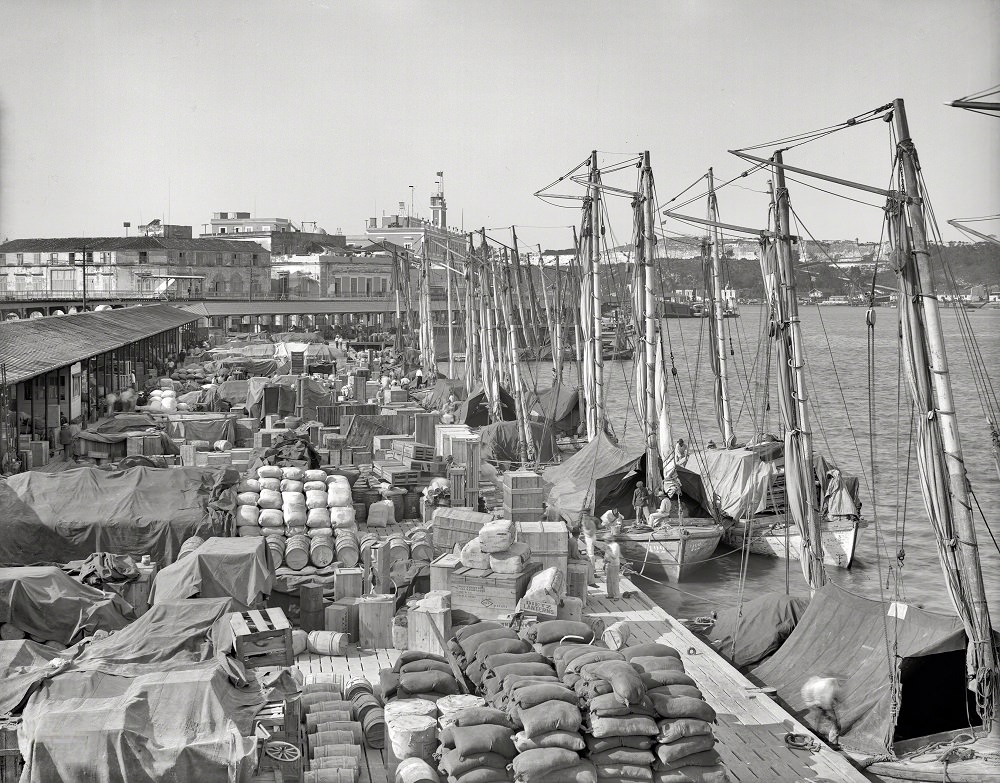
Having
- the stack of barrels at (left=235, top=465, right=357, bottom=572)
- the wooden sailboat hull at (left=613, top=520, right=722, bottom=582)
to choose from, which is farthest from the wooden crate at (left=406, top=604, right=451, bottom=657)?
the wooden sailboat hull at (left=613, top=520, right=722, bottom=582)

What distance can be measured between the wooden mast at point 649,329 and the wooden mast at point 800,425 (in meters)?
6.72

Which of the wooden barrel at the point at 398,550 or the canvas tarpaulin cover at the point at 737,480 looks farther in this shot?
the canvas tarpaulin cover at the point at 737,480

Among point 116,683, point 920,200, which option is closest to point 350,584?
point 116,683

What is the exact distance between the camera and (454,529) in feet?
59.2

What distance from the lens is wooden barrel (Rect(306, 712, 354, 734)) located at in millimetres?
11398

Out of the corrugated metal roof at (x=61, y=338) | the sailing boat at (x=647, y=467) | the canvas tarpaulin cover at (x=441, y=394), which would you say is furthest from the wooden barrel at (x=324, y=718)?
the canvas tarpaulin cover at (x=441, y=394)

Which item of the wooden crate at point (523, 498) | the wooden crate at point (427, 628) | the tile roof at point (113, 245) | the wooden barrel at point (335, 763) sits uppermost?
the tile roof at point (113, 245)

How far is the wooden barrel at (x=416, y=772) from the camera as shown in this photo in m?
10.1

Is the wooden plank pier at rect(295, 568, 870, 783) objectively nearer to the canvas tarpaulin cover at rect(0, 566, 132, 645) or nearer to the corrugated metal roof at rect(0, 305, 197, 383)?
the canvas tarpaulin cover at rect(0, 566, 132, 645)

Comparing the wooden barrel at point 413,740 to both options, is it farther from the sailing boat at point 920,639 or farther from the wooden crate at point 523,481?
the wooden crate at point 523,481

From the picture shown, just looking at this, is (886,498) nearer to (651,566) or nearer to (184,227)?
(651,566)

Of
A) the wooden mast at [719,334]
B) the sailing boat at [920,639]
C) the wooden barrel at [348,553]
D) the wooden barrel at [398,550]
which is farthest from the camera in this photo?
the wooden mast at [719,334]

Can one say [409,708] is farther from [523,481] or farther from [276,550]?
[523,481]

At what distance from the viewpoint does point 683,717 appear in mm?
10492
